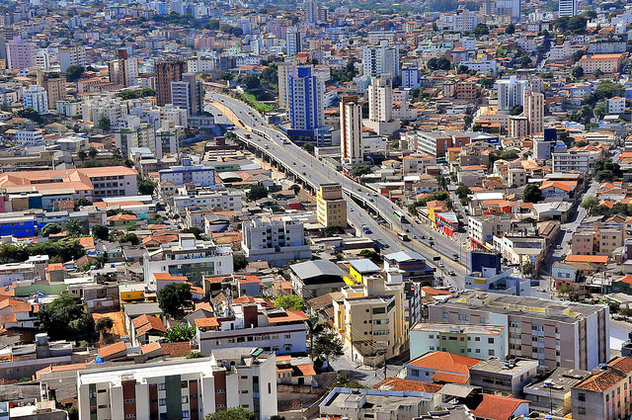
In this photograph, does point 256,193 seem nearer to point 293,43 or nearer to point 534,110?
point 534,110

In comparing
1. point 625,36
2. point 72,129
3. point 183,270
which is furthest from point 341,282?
point 625,36

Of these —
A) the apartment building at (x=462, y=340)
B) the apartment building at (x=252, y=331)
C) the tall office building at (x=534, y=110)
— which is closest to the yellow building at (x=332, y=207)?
the apartment building at (x=252, y=331)

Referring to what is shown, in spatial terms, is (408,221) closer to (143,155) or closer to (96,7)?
(143,155)

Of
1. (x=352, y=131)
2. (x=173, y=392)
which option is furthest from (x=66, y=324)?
(x=352, y=131)

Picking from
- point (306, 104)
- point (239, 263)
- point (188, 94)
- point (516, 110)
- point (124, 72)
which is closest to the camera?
point (239, 263)

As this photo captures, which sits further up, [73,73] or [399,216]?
[73,73]
